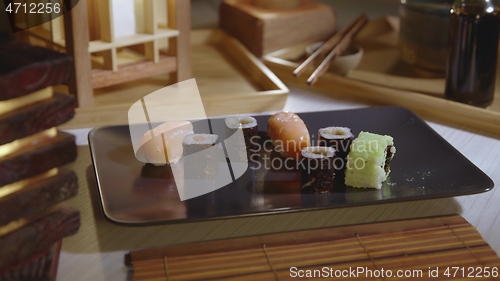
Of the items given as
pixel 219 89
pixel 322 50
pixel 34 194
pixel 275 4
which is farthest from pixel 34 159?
pixel 275 4

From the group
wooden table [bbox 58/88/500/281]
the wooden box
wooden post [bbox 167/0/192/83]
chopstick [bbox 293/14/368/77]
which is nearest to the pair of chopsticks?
chopstick [bbox 293/14/368/77]

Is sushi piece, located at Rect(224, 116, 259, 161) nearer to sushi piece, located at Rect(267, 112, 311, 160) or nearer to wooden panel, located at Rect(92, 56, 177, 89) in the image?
sushi piece, located at Rect(267, 112, 311, 160)

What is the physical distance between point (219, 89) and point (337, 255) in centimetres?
69

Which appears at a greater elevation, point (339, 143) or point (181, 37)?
point (181, 37)

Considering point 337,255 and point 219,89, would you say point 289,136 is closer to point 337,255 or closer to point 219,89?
point 337,255

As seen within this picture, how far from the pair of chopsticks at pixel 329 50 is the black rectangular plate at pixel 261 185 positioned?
0.83 feet

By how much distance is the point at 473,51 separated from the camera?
55.4 inches

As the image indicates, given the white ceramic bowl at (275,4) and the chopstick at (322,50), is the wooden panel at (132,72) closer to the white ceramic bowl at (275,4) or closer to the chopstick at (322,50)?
the chopstick at (322,50)

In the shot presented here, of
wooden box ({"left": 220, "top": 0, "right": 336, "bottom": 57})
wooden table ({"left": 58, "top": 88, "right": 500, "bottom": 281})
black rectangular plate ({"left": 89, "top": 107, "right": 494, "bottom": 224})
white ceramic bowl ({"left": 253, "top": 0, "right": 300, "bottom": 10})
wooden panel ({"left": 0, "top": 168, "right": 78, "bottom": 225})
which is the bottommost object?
wooden table ({"left": 58, "top": 88, "right": 500, "bottom": 281})

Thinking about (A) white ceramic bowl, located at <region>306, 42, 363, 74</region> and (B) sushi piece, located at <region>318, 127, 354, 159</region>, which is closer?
(B) sushi piece, located at <region>318, 127, 354, 159</region>

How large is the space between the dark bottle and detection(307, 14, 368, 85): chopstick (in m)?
0.25

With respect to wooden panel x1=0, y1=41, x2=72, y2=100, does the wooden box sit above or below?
below

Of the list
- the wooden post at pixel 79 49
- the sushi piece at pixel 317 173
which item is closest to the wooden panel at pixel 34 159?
the sushi piece at pixel 317 173

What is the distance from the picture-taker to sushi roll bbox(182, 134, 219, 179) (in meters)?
1.12
